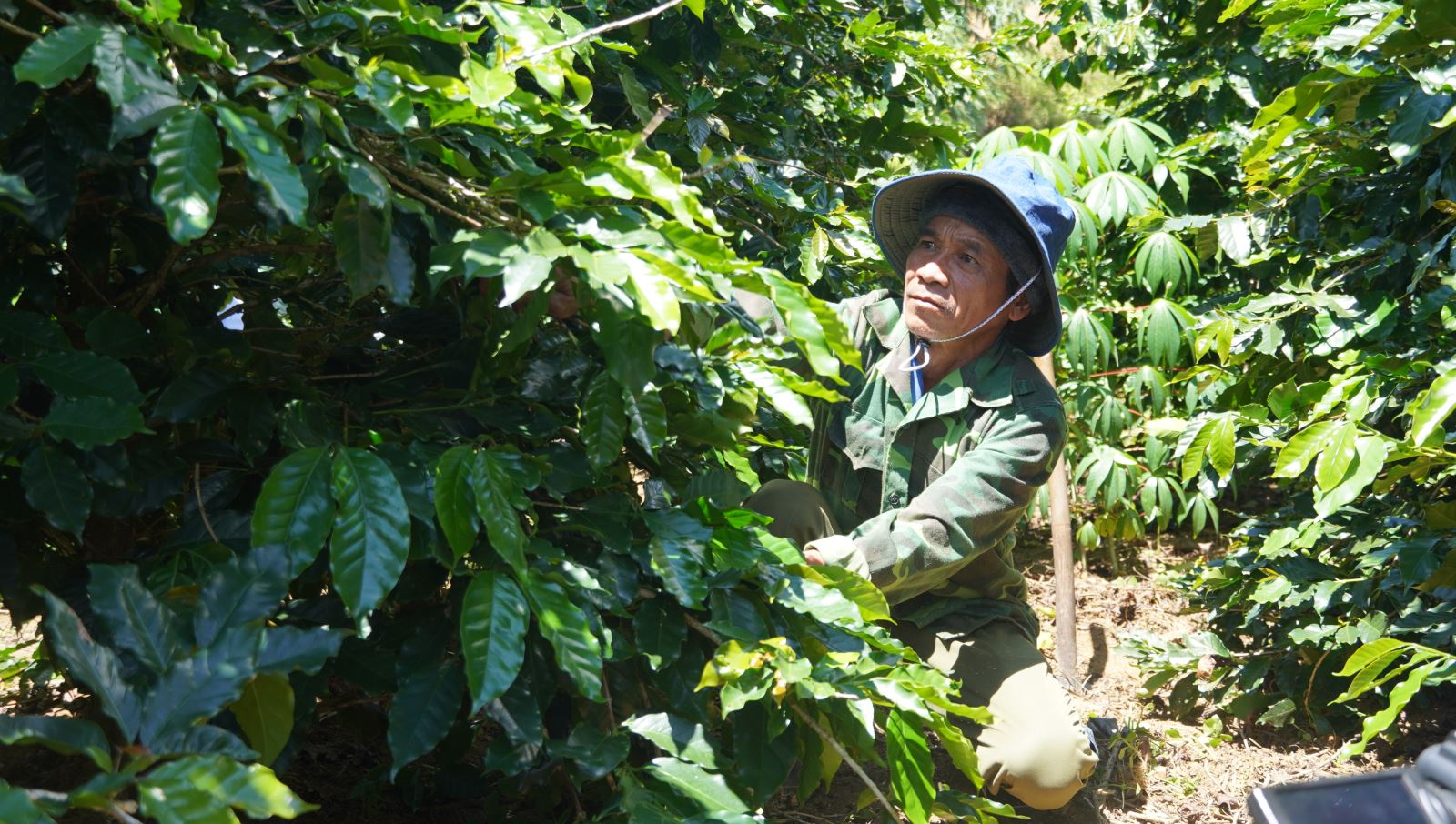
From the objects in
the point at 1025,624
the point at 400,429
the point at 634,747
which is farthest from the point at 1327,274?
the point at 400,429

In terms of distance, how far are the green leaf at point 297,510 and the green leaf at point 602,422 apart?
0.31 metres

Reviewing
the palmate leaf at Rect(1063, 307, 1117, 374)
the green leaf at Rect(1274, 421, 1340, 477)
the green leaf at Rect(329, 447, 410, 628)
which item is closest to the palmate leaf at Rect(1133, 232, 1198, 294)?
the palmate leaf at Rect(1063, 307, 1117, 374)

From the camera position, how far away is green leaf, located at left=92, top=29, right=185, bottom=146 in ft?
3.66

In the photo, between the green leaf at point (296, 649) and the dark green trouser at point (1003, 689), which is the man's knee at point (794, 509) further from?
the green leaf at point (296, 649)

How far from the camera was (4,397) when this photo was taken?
4.07ft

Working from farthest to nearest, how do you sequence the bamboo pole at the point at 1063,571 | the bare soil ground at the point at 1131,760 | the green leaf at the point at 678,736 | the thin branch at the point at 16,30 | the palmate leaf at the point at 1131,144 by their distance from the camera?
the palmate leaf at the point at 1131,144
the bamboo pole at the point at 1063,571
the bare soil ground at the point at 1131,760
the green leaf at the point at 678,736
the thin branch at the point at 16,30

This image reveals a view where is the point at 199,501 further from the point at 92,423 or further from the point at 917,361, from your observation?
the point at 917,361

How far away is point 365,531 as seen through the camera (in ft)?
4.17

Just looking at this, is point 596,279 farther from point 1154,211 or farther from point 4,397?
point 1154,211

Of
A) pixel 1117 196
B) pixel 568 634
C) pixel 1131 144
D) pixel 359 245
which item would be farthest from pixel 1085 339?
pixel 359 245

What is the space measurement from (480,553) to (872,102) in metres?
2.35

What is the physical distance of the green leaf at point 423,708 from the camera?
4.62ft

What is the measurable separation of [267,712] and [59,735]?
307 millimetres

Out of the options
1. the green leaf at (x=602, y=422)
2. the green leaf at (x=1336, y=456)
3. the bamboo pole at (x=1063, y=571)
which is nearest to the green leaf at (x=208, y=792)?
the green leaf at (x=602, y=422)
